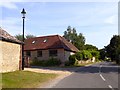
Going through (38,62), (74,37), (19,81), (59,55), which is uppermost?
(74,37)

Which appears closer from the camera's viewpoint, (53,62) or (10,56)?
(10,56)

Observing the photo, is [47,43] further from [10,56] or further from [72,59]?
[10,56]

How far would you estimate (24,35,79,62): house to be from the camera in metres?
54.2

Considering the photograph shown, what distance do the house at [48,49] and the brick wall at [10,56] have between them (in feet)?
89.1

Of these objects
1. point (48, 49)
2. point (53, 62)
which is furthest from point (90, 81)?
point (48, 49)

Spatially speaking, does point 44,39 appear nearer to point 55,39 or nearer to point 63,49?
point 55,39

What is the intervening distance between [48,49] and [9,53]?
30.3 meters

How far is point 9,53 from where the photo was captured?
81.3ft

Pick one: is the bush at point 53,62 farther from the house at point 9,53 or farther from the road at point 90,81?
the house at point 9,53

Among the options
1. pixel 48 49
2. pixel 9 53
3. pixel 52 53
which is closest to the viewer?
pixel 9 53

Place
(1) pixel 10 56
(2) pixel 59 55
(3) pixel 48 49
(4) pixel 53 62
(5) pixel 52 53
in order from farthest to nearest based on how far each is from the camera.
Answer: (3) pixel 48 49
(5) pixel 52 53
(2) pixel 59 55
(4) pixel 53 62
(1) pixel 10 56

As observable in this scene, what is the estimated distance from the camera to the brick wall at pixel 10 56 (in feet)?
77.2

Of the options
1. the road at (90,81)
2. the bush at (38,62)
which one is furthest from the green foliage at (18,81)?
the bush at (38,62)

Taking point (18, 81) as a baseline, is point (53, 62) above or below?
above
